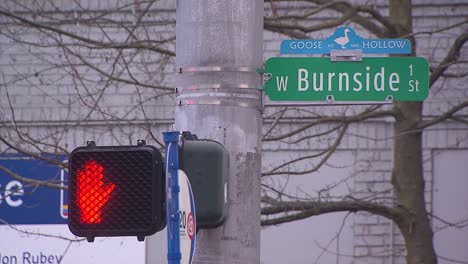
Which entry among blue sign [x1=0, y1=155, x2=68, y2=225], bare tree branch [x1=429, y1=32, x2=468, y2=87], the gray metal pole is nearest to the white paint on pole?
the gray metal pole

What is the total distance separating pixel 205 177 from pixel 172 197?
43 cm

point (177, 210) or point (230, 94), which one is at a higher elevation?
point (230, 94)

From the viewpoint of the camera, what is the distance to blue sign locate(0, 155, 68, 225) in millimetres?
11734

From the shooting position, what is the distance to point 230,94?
429 cm

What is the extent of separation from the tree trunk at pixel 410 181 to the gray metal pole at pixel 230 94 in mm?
4424

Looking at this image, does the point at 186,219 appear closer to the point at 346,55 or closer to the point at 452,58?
the point at 346,55

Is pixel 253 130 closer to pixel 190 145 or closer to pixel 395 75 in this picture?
pixel 190 145

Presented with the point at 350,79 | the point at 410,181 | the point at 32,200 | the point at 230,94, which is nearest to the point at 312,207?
the point at 410,181

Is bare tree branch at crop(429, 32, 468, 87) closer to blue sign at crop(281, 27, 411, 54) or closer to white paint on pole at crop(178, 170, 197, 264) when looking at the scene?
blue sign at crop(281, 27, 411, 54)

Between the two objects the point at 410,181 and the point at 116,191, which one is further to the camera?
the point at 410,181

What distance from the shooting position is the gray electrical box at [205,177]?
12.6 ft

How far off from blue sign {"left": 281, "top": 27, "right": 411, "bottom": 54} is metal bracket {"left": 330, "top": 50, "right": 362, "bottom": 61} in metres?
0.02

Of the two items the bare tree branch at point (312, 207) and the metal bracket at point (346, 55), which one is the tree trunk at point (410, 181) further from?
the metal bracket at point (346, 55)

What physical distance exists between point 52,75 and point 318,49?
7.51 m
